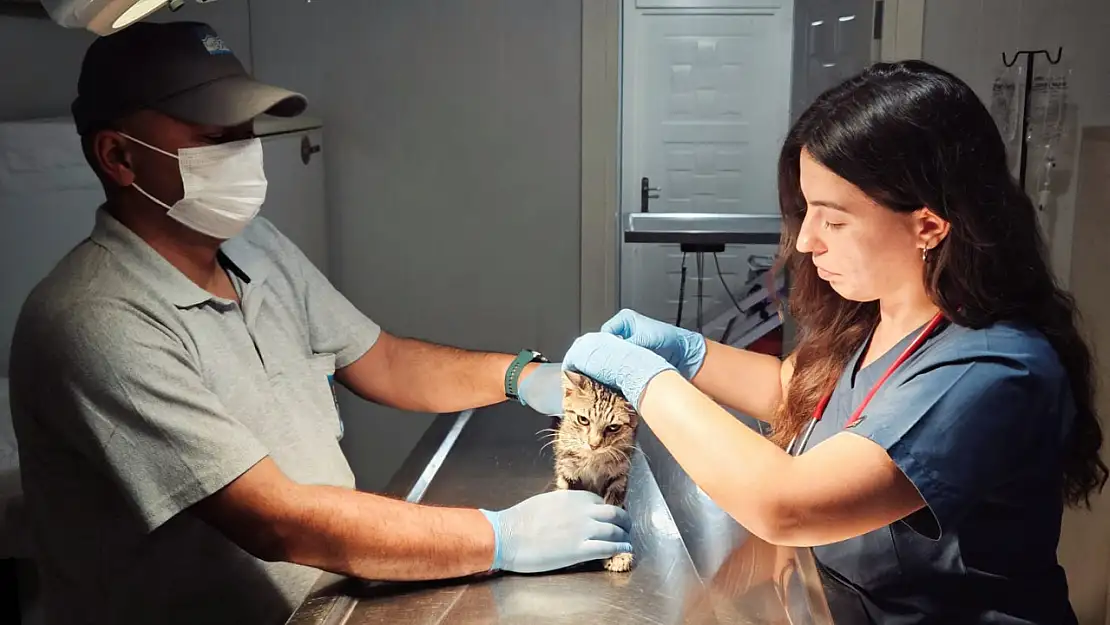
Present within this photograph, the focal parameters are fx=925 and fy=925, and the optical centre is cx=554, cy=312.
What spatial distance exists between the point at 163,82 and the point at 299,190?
115cm

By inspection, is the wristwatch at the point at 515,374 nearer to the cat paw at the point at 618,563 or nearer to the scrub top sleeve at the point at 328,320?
the scrub top sleeve at the point at 328,320

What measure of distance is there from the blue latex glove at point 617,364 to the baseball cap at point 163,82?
2.01ft

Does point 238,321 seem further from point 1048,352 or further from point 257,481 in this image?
point 1048,352

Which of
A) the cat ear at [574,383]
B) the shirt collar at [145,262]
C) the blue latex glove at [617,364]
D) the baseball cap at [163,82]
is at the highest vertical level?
the baseball cap at [163,82]

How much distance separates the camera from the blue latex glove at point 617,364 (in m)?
1.31

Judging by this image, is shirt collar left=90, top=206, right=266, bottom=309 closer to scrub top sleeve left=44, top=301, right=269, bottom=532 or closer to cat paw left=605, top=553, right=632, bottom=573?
scrub top sleeve left=44, top=301, right=269, bottom=532

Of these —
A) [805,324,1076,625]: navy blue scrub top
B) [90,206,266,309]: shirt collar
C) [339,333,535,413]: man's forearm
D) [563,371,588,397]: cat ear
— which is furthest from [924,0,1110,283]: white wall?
[90,206,266,309]: shirt collar

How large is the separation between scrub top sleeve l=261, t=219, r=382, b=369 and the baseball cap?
0.41m

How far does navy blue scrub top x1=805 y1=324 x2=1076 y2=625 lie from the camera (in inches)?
44.4

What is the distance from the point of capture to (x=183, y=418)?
4.15ft

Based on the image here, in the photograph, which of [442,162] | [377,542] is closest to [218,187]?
[377,542]

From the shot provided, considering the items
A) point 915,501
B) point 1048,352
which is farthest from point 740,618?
point 1048,352

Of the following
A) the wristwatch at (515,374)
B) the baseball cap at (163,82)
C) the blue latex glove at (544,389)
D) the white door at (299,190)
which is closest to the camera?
the baseball cap at (163,82)

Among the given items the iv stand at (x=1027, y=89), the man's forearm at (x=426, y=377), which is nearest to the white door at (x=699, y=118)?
the iv stand at (x=1027, y=89)
